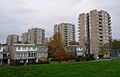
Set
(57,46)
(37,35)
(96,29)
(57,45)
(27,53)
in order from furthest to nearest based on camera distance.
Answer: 1. (37,35)
2. (96,29)
3. (27,53)
4. (57,46)
5. (57,45)

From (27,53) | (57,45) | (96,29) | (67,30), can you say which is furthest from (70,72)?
(67,30)

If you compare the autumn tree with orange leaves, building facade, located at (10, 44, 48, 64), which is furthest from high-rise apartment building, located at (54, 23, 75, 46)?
the autumn tree with orange leaves

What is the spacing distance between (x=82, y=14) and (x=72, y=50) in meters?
35.9

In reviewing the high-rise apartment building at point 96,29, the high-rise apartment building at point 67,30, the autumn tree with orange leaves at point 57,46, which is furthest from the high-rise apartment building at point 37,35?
the autumn tree with orange leaves at point 57,46

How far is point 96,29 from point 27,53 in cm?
4919

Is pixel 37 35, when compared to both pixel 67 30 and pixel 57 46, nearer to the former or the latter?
pixel 67 30

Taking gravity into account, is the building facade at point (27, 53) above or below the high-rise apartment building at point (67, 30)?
below

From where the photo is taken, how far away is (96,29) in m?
117

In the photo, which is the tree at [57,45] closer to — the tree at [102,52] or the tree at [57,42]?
the tree at [57,42]

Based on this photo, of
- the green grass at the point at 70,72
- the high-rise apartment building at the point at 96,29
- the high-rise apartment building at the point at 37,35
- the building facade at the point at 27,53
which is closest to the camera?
the green grass at the point at 70,72

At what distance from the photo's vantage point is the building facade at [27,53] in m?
80.2

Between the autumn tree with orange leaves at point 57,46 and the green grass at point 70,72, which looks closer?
the green grass at point 70,72

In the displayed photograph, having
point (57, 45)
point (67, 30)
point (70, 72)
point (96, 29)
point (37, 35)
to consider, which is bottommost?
point (70, 72)

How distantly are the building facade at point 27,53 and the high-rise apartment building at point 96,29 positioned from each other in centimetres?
3134
